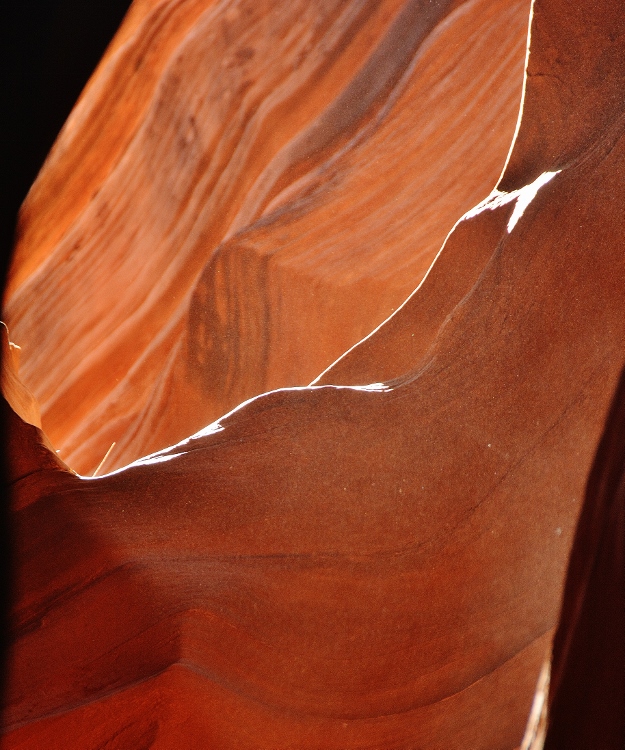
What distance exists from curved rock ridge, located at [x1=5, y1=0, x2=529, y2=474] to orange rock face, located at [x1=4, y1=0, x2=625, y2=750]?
142 mm

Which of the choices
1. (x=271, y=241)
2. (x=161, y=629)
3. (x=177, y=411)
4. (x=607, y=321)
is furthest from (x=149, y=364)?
(x=607, y=321)

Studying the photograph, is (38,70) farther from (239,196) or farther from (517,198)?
(517,198)

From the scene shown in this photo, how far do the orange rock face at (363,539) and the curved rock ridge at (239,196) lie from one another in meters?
0.14

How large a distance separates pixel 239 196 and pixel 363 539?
0.34 m

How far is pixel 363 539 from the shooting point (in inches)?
17.1

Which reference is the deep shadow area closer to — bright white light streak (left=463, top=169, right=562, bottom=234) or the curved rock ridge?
the curved rock ridge

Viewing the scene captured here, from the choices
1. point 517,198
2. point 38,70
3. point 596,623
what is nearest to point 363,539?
point 596,623

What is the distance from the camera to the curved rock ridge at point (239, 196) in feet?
1.98

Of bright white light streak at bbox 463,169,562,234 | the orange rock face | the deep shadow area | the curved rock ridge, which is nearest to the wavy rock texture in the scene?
the orange rock face

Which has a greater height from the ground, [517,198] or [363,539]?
[517,198]

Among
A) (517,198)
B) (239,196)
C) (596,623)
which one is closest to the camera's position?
(596,623)

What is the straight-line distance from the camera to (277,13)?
0.60m

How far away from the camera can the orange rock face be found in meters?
0.42

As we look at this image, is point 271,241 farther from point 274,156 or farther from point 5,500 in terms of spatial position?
point 5,500
